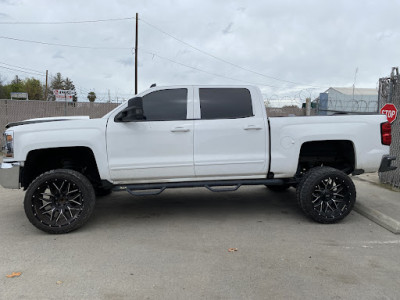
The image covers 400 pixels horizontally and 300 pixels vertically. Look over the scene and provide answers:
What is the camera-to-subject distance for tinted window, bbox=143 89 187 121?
5262 millimetres

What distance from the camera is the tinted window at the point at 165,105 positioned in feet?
17.3

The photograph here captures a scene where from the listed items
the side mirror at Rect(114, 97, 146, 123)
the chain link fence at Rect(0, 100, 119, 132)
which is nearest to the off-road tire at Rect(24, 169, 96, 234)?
the side mirror at Rect(114, 97, 146, 123)

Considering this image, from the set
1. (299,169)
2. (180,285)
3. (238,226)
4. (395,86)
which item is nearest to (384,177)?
(395,86)

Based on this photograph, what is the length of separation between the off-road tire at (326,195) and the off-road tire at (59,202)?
3.12m

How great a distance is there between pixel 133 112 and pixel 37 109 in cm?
1146

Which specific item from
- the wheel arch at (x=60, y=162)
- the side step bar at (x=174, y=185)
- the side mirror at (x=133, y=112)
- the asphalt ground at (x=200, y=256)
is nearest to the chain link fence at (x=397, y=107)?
the asphalt ground at (x=200, y=256)

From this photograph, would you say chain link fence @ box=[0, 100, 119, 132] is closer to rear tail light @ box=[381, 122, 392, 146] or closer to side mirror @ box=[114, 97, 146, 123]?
side mirror @ box=[114, 97, 146, 123]

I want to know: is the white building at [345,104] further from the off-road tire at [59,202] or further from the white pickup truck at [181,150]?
the off-road tire at [59,202]

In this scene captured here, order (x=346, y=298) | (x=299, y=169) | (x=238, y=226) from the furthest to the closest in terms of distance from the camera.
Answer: (x=299, y=169)
(x=238, y=226)
(x=346, y=298)

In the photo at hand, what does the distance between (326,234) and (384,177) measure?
360cm

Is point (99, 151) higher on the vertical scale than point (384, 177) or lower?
higher

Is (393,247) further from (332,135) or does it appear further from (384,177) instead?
(384,177)

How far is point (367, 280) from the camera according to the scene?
3596 mm

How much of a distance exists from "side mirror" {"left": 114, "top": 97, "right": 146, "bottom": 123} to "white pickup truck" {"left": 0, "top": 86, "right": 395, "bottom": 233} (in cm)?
1
